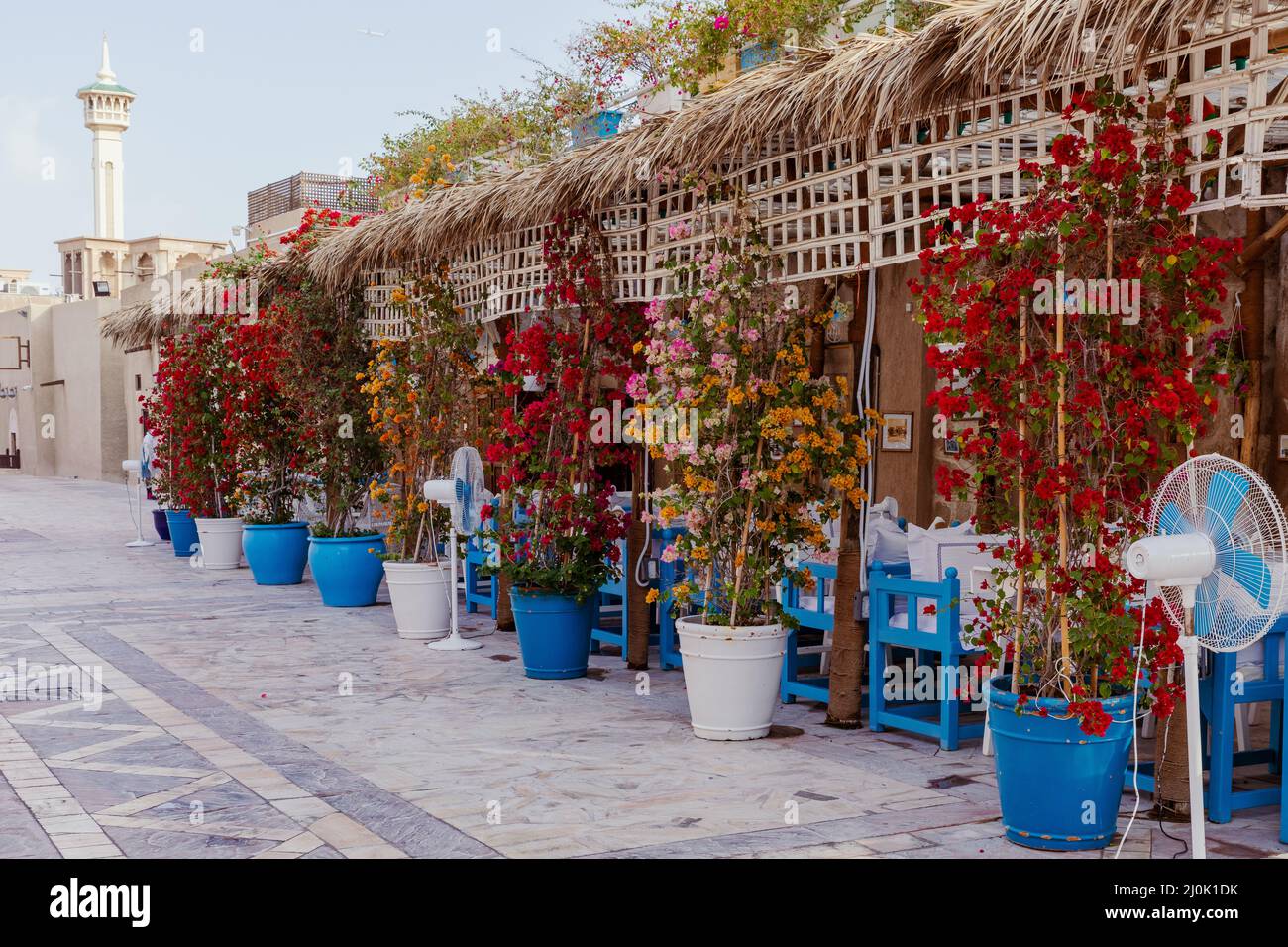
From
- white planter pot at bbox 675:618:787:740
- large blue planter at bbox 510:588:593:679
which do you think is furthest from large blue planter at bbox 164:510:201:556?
white planter pot at bbox 675:618:787:740

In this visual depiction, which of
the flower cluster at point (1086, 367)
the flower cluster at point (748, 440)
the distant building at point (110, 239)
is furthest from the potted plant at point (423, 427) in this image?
the distant building at point (110, 239)

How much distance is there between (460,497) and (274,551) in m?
4.21

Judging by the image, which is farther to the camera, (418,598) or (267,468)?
(267,468)

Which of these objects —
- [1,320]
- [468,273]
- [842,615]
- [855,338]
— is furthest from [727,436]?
[1,320]

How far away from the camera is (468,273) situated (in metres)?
9.63

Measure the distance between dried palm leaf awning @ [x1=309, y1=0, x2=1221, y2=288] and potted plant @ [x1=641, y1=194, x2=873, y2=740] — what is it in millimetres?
642

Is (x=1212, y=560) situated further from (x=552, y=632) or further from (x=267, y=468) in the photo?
(x=267, y=468)

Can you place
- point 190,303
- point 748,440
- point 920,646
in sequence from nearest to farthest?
1. point 920,646
2. point 748,440
3. point 190,303

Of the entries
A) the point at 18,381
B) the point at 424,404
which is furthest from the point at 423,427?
the point at 18,381

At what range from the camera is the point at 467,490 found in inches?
331

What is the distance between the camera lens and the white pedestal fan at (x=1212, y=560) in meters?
3.74

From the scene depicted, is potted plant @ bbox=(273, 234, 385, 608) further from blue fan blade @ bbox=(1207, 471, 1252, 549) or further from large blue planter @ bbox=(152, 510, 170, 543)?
blue fan blade @ bbox=(1207, 471, 1252, 549)

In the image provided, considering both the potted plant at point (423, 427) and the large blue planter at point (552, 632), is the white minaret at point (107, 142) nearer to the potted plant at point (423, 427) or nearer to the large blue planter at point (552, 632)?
the potted plant at point (423, 427)
